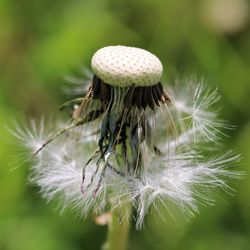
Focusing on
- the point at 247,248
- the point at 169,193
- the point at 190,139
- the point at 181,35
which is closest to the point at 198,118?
the point at 190,139

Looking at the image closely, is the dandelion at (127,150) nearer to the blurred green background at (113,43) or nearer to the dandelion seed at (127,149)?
the dandelion seed at (127,149)

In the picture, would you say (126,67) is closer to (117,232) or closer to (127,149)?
(127,149)

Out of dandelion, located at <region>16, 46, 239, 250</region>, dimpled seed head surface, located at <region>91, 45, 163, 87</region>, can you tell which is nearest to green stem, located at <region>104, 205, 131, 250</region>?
dandelion, located at <region>16, 46, 239, 250</region>

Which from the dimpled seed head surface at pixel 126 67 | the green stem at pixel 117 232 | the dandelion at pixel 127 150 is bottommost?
the green stem at pixel 117 232

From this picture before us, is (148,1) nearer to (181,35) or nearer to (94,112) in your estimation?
(181,35)

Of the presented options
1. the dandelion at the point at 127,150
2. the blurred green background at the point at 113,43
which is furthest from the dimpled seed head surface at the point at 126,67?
the blurred green background at the point at 113,43

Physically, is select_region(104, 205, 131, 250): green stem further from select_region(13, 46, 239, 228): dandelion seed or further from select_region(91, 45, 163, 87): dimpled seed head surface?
select_region(91, 45, 163, 87): dimpled seed head surface

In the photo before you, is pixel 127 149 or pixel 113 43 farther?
pixel 113 43

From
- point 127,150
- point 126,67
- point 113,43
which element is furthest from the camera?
point 113,43

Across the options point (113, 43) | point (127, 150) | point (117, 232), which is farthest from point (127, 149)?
point (113, 43)
